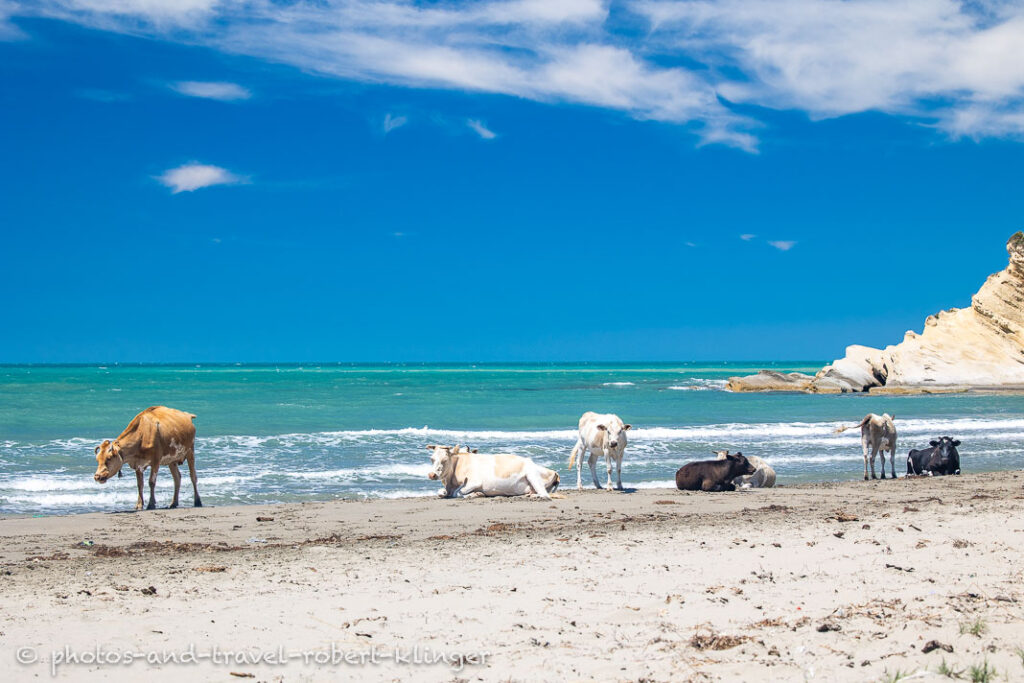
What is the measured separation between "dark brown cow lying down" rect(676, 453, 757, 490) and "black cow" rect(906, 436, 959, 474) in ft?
16.9

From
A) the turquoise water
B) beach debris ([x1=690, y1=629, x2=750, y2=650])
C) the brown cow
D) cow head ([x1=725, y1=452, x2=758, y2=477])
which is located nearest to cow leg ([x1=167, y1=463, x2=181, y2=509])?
the brown cow

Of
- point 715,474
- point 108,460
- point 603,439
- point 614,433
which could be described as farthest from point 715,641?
point 108,460

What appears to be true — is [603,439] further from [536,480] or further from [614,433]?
[536,480]

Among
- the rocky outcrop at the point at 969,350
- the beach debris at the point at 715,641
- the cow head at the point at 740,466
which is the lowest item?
the beach debris at the point at 715,641

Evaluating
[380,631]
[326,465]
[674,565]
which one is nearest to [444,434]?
[326,465]

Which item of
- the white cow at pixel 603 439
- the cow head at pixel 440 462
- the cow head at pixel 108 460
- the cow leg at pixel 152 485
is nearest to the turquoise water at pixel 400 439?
the cow leg at pixel 152 485

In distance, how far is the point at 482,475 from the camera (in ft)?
47.0

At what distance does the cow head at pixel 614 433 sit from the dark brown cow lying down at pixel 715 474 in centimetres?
129

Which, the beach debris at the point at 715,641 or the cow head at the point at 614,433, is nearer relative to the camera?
the beach debris at the point at 715,641

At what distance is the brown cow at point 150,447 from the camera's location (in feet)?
42.4

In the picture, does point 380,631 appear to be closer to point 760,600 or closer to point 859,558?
point 760,600

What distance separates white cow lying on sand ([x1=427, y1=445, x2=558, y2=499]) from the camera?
14180 millimetres

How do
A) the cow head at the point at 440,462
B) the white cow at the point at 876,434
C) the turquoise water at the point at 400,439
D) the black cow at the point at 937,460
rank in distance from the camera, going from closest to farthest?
the cow head at the point at 440,462 < the turquoise water at the point at 400,439 < the white cow at the point at 876,434 < the black cow at the point at 937,460

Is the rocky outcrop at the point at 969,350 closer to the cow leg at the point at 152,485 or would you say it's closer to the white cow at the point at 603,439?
the white cow at the point at 603,439
